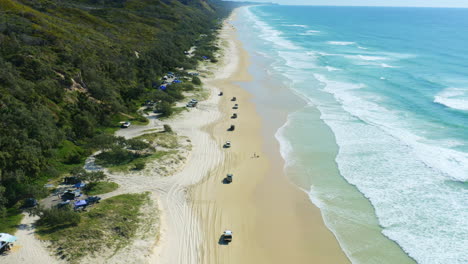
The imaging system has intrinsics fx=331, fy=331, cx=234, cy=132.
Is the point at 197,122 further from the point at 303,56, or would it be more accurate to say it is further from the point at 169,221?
the point at 303,56

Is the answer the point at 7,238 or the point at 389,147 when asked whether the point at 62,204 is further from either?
the point at 389,147

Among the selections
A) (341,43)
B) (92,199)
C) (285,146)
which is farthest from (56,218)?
(341,43)

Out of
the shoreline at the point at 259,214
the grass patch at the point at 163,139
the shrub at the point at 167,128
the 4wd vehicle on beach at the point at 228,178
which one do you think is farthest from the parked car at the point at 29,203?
the shrub at the point at 167,128

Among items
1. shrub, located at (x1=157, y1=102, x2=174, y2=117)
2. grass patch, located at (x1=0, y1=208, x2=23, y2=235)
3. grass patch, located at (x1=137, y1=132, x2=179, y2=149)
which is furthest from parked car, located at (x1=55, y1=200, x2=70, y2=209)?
shrub, located at (x1=157, y1=102, x2=174, y2=117)

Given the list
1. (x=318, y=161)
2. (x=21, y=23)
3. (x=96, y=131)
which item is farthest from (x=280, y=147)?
(x=21, y=23)

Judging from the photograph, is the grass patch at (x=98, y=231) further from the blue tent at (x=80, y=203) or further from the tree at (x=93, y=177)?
the tree at (x=93, y=177)
